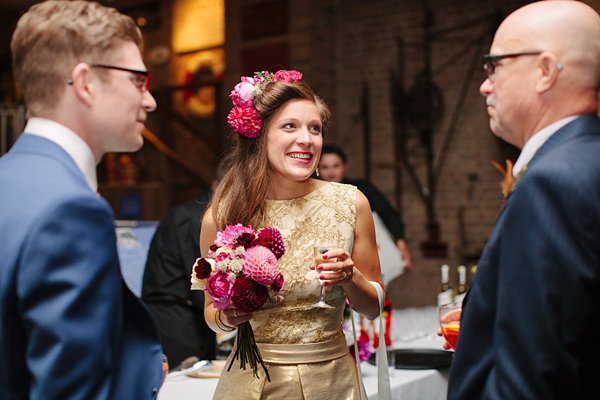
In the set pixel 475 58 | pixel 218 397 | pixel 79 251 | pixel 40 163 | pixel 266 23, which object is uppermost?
pixel 266 23

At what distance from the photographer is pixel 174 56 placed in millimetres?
9008

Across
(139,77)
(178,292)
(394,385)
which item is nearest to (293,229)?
(394,385)

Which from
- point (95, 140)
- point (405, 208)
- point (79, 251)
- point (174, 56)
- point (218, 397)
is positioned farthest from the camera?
point (174, 56)

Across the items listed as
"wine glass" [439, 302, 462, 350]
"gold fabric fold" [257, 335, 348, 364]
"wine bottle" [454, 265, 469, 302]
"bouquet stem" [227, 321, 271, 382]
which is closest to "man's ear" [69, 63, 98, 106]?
"bouquet stem" [227, 321, 271, 382]

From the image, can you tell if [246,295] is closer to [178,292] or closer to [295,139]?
[295,139]

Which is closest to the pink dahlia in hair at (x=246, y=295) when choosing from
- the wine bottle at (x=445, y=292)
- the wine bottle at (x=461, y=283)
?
the wine bottle at (x=445, y=292)

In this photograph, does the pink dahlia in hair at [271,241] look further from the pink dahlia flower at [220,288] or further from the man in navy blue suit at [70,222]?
the man in navy blue suit at [70,222]

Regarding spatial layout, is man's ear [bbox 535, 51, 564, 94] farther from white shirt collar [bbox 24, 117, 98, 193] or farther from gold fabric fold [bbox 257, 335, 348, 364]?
gold fabric fold [bbox 257, 335, 348, 364]

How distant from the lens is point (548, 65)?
1252 mm

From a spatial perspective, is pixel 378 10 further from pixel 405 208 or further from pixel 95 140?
pixel 95 140

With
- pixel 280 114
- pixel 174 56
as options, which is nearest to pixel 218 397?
pixel 280 114

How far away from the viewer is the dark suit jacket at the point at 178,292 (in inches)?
118

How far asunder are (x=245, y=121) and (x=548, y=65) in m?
1.07

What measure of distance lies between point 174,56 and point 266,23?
8.23 feet
